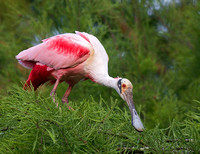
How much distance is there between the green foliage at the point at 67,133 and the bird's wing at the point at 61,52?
55.1 inches

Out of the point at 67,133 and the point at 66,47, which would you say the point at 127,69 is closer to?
the point at 66,47

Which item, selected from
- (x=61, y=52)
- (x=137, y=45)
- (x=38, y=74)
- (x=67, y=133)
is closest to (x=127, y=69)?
(x=137, y=45)

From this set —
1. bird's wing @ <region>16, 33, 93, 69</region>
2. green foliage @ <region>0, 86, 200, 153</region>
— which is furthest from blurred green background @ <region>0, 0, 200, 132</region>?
green foliage @ <region>0, 86, 200, 153</region>

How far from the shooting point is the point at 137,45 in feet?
14.0

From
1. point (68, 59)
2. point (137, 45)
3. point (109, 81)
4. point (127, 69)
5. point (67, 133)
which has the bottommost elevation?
point (127, 69)

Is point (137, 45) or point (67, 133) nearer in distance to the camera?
point (67, 133)

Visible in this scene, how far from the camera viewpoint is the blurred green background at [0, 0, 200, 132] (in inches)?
148

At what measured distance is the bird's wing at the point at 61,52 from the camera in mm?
3115

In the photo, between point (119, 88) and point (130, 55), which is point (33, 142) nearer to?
point (119, 88)


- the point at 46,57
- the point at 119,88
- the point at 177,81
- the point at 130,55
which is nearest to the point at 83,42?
the point at 46,57

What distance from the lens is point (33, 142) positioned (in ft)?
4.87

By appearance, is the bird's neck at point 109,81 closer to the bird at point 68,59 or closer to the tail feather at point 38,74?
the bird at point 68,59

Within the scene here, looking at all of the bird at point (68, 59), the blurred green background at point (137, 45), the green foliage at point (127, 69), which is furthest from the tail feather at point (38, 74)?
the blurred green background at point (137, 45)

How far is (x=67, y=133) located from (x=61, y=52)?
5.86ft
